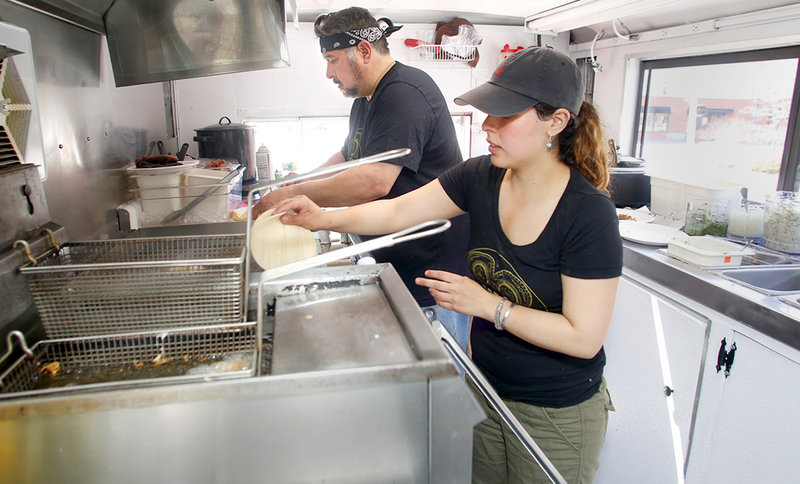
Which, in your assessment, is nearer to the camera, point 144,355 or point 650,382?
point 144,355

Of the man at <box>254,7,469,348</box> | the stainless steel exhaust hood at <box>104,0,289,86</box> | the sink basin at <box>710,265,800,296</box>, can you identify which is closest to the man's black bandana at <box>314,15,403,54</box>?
the man at <box>254,7,469,348</box>

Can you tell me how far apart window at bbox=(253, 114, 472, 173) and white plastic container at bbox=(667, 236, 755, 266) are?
2.12 m

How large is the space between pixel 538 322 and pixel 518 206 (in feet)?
1.00

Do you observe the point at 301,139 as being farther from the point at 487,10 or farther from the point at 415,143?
the point at 415,143

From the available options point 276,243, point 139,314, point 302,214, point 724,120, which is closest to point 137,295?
point 139,314

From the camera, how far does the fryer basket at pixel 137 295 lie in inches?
33.5

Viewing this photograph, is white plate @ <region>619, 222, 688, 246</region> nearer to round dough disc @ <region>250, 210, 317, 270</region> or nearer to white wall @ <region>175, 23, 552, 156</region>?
round dough disc @ <region>250, 210, 317, 270</region>

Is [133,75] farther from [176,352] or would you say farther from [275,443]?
[275,443]

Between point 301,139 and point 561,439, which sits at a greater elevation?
point 301,139

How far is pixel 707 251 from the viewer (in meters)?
1.99

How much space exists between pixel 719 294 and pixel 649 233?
2.28 ft

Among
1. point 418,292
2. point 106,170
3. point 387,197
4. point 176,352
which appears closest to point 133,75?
point 106,170

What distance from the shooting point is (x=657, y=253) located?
2223 mm

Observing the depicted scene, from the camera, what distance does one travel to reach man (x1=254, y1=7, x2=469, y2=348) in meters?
1.69
